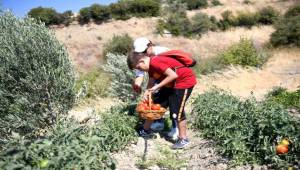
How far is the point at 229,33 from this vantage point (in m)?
30.9

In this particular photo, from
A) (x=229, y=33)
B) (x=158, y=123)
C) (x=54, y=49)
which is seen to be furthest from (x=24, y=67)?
(x=229, y=33)

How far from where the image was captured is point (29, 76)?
20.0ft

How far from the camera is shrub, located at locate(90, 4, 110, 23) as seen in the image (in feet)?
113

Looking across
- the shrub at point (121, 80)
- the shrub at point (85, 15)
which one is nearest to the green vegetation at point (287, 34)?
the shrub at point (121, 80)

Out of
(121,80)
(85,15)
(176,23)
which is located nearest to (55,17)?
(85,15)

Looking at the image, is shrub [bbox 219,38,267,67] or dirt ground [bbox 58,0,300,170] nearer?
dirt ground [bbox 58,0,300,170]

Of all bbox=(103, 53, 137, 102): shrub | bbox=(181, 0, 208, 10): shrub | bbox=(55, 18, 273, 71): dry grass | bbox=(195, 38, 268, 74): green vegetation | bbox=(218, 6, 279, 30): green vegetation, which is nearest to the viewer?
bbox=(103, 53, 137, 102): shrub

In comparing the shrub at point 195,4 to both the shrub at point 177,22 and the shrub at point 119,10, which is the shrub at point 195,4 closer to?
the shrub at point 177,22

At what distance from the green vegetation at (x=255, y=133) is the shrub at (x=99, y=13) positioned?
29256 mm

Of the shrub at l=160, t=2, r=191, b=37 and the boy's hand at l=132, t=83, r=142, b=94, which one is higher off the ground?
the boy's hand at l=132, t=83, r=142, b=94

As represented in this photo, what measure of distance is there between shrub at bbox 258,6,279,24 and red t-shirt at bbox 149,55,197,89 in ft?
87.0

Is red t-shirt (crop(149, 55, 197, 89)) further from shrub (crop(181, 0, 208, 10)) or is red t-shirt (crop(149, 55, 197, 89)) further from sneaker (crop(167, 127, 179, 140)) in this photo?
shrub (crop(181, 0, 208, 10))

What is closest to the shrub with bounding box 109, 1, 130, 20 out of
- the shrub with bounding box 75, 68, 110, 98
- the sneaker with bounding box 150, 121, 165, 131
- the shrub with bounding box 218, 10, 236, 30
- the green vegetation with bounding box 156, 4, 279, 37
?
the green vegetation with bounding box 156, 4, 279, 37

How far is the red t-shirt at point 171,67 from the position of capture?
561 centimetres
